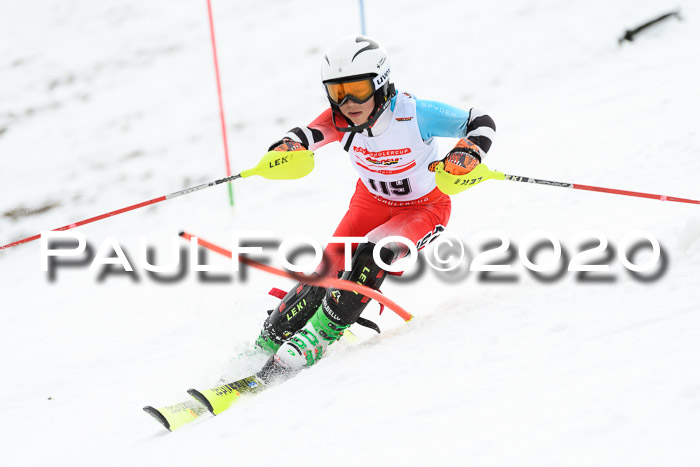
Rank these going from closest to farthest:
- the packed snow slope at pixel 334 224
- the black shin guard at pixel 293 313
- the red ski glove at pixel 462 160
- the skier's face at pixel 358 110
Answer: the packed snow slope at pixel 334 224, the red ski glove at pixel 462 160, the skier's face at pixel 358 110, the black shin guard at pixel 293 313

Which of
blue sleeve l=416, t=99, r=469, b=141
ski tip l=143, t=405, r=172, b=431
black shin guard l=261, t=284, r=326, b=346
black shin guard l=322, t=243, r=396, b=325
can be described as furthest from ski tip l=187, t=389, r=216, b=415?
blue sleeve l=416, t=99, r=469, b=141

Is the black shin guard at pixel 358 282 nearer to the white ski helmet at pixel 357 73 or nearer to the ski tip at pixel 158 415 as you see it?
the white ski helmet at pixel 357 73

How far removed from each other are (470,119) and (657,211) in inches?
65.2

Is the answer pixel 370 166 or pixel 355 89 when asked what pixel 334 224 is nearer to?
pixel 370 166

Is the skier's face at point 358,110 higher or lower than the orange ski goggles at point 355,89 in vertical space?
lower

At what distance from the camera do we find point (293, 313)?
348cm

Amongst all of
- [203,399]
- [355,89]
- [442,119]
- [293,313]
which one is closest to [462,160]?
[442,119]

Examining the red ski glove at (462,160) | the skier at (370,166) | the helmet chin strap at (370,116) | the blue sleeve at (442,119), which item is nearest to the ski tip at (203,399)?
the skier at (370,166)

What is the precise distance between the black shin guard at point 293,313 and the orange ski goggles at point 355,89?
1.01 metres

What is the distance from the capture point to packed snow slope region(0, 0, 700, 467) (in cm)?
193

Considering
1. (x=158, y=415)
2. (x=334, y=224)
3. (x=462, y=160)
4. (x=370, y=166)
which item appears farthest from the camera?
(x=334, y=224)

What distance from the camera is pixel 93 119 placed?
30.1ft

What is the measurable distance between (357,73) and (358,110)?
189 millimetres

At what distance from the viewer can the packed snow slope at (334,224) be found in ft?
6.33
